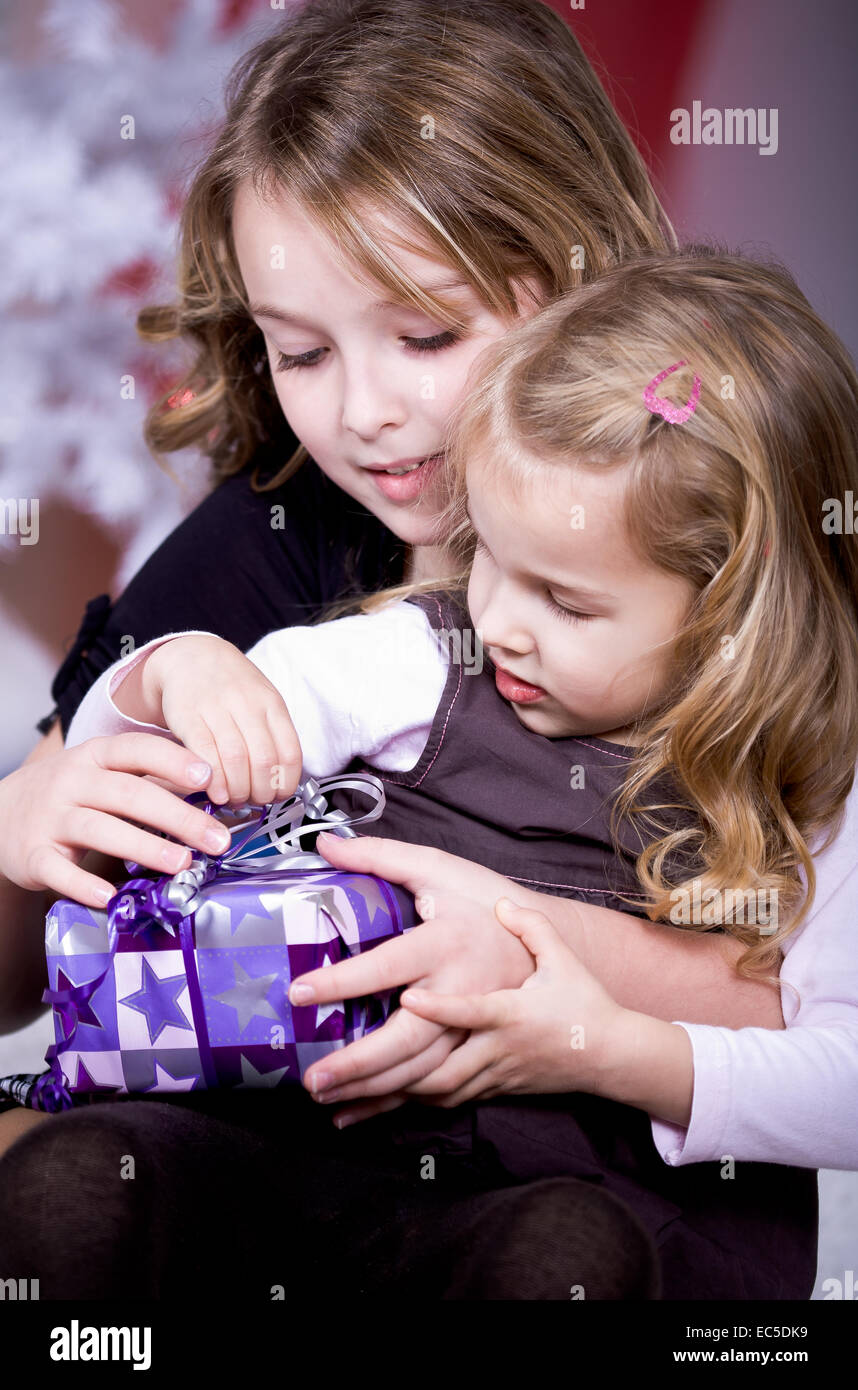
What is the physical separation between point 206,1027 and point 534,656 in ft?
1.22

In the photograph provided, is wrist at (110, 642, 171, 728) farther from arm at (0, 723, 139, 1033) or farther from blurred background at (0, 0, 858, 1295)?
blurred background at (0, 0, 858, 1295)

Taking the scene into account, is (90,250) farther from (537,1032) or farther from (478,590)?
(537,1032)

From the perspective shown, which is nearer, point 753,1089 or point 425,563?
point 753,1089

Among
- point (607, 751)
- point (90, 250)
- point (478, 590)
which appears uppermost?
point (90, 250)

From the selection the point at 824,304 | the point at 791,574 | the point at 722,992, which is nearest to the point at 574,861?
the point at 722,992

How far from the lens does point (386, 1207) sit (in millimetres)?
887

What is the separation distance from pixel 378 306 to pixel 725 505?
12.9 inches

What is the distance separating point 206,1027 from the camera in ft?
2.70

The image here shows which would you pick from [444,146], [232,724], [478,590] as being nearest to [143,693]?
[232,724]

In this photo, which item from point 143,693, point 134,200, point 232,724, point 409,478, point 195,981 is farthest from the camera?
point 134,200

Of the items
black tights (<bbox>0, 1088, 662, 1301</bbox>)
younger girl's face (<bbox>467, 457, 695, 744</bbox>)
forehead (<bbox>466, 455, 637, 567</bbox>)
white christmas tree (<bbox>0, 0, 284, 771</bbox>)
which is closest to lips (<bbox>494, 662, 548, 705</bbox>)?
younger girl's face (<bbox>467, 457, 695, 744</bbox>)

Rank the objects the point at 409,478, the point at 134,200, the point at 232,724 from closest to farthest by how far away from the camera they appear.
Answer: the point at 232,724, the point at 409,478, the point at 134,200
